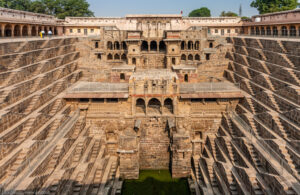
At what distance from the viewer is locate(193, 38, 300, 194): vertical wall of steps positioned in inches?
546

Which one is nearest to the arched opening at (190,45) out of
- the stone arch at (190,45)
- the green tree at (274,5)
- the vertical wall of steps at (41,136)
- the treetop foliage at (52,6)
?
the stone arch at (190,45)

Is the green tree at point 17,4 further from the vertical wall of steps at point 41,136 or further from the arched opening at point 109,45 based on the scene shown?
the vertical wall of steps at point 41,136

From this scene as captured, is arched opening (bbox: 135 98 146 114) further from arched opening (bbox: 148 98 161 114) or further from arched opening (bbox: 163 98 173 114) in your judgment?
arched opening (bbox: 163 98 173 114)

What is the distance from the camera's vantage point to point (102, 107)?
79.6ft

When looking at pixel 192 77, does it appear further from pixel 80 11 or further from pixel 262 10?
pixel 80 11

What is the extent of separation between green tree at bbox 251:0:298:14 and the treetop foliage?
44.8m

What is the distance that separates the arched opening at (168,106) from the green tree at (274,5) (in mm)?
41596

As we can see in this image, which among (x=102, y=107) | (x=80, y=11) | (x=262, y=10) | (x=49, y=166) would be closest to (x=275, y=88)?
(x=102, y=107)

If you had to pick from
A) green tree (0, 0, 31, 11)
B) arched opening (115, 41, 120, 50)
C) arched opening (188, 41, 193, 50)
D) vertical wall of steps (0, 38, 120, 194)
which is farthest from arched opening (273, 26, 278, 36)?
green tree (0, 0, 31, 11)

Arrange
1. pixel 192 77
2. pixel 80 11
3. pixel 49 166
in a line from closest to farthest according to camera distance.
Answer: pixel 49 166 → pixel 192 77 → pixel 80 11

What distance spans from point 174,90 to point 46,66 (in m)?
12.9

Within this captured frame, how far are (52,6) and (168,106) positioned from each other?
52.4m

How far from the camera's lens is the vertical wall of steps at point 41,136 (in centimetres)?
1393

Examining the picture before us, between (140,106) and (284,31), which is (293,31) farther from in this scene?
(140,106)
